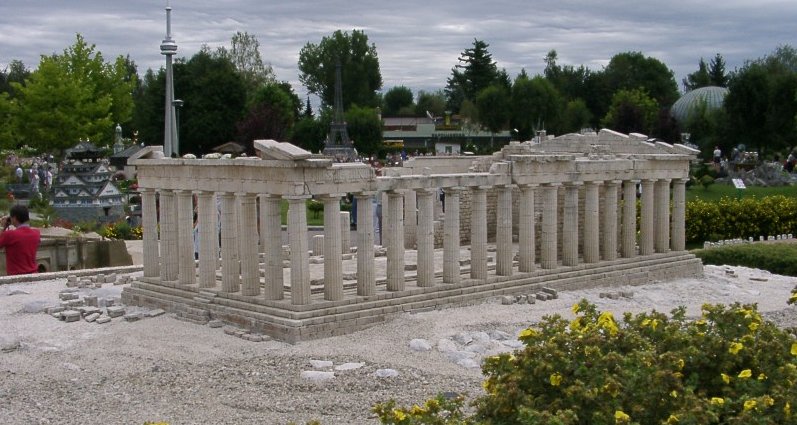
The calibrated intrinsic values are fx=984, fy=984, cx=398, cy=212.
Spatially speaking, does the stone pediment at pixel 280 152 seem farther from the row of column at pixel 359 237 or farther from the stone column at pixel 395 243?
the stone column at pixel 395 243

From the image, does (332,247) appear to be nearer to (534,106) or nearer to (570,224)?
(570,224)

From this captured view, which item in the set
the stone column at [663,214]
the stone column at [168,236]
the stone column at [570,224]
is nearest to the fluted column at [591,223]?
the stone column at [570,224]

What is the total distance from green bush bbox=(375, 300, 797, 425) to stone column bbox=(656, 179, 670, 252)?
14170 mm

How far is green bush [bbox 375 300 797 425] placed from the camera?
917 centimetres

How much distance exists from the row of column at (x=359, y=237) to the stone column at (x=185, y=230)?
20mm

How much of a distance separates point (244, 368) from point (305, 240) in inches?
112

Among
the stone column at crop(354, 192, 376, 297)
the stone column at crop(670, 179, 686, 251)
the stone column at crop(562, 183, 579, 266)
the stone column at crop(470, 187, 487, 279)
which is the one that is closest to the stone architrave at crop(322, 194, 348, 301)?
the stone column at crop(354, 192, 376, 297)

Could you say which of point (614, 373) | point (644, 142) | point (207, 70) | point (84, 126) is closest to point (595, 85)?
point (207, 70)

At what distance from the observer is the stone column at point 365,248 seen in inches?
720

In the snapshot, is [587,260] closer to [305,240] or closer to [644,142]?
[644,142]

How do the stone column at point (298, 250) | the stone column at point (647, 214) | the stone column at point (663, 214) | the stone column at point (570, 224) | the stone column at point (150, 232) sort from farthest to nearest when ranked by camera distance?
the stone column at point (663, 214) < the stone column at point (647, 214) < the stone column at point (570, 224) < the stone column at point (150, 232) < the stone column at point (298, 250)

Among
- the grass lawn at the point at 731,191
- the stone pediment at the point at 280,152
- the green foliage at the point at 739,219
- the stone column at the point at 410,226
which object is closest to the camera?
the stone pediment at the point at 280,152

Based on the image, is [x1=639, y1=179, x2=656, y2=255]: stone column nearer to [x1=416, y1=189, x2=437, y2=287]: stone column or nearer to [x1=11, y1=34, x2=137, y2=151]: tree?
A: [x1=416, y1=189, x2=437, y2=287]: stone column

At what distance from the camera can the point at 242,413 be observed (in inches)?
532
